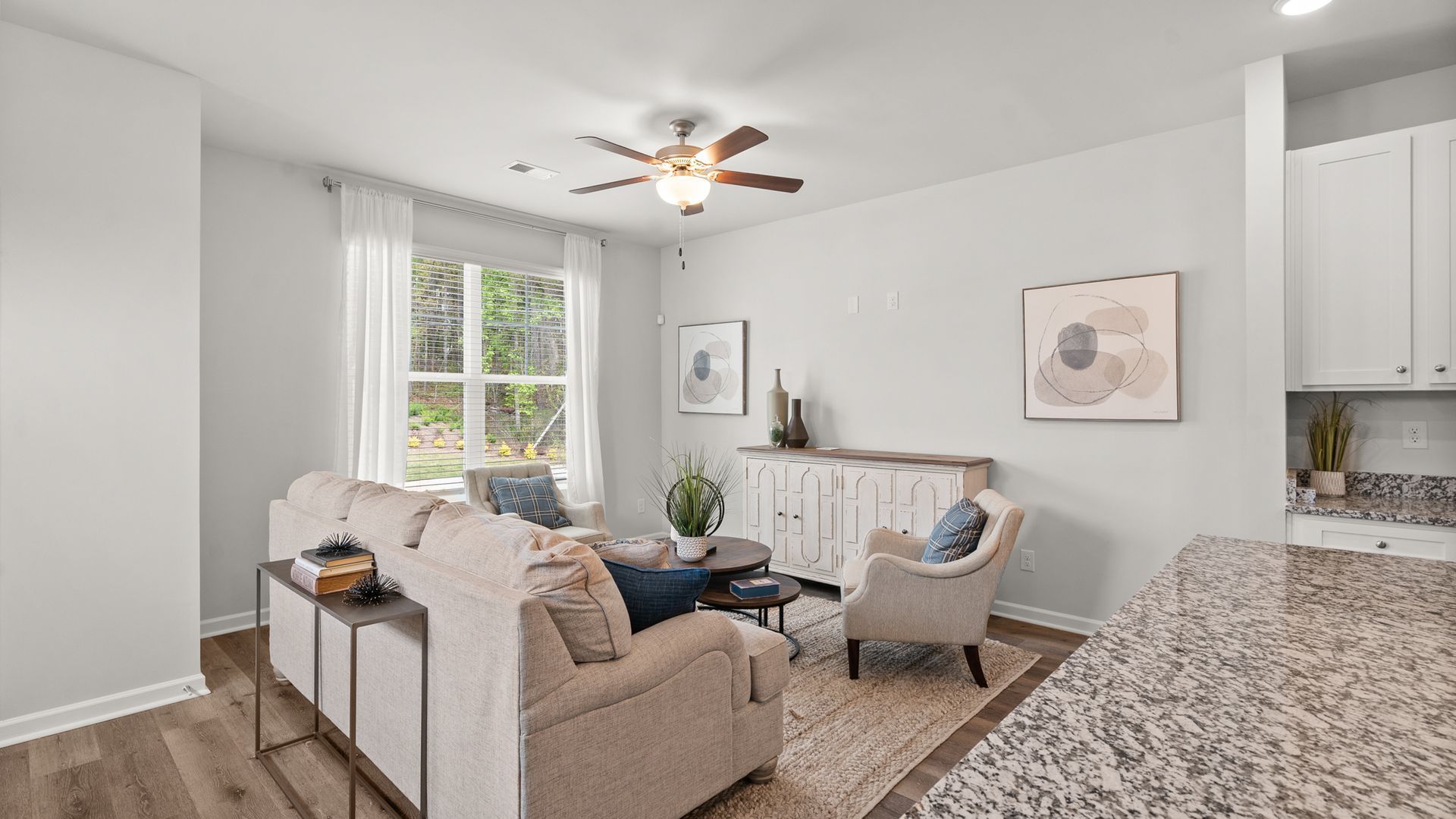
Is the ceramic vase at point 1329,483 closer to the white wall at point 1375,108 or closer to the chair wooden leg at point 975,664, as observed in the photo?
the white wall at point 1375,108

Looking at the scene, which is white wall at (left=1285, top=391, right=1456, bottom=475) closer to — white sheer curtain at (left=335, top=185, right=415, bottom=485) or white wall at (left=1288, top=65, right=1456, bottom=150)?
white wall at (left=1288, top=65, right=1456, bottom=150)

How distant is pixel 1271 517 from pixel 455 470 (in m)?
4.57

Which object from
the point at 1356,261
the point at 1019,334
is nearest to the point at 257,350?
the point at 1019,334

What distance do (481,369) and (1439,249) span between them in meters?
5.00

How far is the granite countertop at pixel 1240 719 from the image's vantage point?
60cm

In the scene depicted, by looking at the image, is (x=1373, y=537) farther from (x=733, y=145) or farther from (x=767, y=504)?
(x=767, y=504)

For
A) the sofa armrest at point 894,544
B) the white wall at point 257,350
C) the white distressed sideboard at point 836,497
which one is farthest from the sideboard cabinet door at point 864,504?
the white wall at point 257,350

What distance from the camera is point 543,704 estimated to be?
1.61 metres

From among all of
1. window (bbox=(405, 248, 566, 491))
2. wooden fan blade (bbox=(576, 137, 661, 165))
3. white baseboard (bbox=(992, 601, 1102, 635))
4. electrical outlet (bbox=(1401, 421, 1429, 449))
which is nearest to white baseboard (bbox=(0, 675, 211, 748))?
window (bbox=(405, 248, 566, 491))

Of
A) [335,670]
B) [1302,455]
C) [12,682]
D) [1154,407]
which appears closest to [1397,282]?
[1302,455]

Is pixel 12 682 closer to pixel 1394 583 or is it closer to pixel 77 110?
pixel 77 110

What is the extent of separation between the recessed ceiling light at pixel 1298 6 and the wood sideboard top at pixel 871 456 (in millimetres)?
2292

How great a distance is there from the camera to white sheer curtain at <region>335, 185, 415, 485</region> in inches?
163

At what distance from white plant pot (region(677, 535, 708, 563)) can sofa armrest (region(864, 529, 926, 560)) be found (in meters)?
0.83
